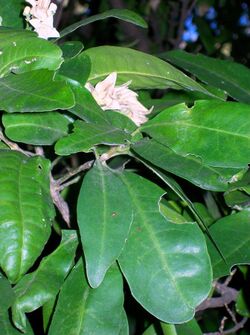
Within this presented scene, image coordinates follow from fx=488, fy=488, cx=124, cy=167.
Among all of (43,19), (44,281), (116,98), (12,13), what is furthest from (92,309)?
(12,13)

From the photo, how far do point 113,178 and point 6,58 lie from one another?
0.66ft

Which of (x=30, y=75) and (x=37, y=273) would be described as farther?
(x=37, y=273)

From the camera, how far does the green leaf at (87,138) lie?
1.77 ft

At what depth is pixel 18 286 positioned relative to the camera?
65 cm

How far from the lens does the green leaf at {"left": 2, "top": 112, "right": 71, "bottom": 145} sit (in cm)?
64

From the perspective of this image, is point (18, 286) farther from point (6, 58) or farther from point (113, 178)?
point (6, 58)

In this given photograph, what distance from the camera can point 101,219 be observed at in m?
0.58

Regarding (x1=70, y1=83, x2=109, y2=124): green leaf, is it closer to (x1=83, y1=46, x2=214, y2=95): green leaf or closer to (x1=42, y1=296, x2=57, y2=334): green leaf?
(x1=83, y1=46, x2=214, y2=95): green leaf

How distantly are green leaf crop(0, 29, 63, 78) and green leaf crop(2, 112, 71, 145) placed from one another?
0.07 metres

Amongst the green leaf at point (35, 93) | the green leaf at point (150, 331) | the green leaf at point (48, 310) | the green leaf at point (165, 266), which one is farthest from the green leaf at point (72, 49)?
the green leaf at point (150, 331)

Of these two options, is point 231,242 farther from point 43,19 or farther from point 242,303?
point 43,19

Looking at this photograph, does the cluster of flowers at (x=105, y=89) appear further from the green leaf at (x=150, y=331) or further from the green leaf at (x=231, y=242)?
the green leaf at (x=150, y=331)

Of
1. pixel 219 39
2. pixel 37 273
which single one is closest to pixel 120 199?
pixel 37 273

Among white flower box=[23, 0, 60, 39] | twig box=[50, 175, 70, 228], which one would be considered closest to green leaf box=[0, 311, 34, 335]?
twig box=[50, 175, 70, 228]
